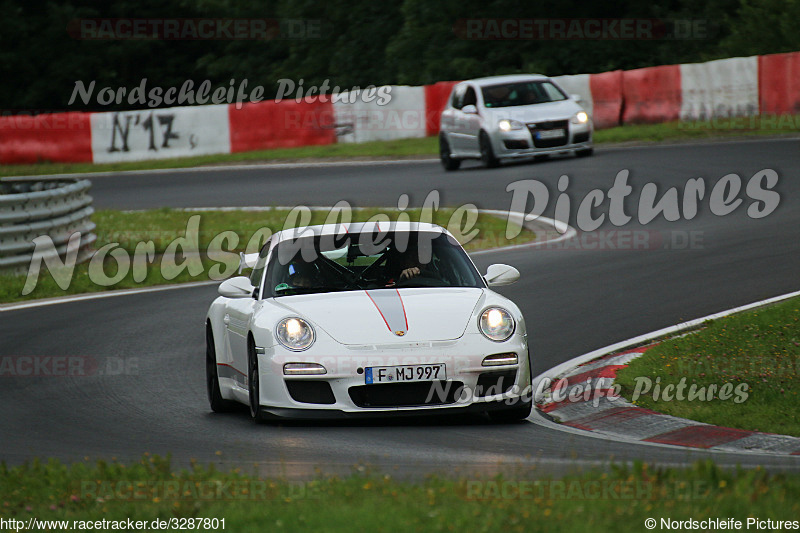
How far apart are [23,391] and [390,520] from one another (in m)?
5.53

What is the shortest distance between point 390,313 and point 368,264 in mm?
1207

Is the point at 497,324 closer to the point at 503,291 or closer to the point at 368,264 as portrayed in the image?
the point at 368,264

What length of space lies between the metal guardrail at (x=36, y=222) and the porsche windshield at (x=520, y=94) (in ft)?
33.1

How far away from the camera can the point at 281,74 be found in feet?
156

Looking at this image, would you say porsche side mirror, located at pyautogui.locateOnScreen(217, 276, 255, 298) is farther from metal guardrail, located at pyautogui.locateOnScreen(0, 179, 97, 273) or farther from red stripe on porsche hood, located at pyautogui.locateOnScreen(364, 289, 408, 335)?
metal guardrail, located at pyautogui.locateOnScreen(0, 179, 97, 273)

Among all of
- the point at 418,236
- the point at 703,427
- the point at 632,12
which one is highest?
the point at 632,12

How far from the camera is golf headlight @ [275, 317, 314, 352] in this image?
8.17 meters

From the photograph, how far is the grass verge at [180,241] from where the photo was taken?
52.7 feet

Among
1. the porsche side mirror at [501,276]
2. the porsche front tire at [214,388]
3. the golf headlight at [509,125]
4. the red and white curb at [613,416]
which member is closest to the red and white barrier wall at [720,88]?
the golf headlight at [509,125]

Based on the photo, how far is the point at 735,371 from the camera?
909 cm

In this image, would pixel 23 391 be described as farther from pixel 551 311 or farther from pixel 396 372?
pixel 551 311

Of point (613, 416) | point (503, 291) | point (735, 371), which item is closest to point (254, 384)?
point (613, 416)

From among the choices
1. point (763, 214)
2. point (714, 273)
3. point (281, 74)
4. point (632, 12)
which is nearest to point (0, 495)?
point (714, 273)

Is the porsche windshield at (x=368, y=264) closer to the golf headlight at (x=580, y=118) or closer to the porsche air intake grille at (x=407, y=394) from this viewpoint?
the porsche air intake grille at (x=407, y=394)
